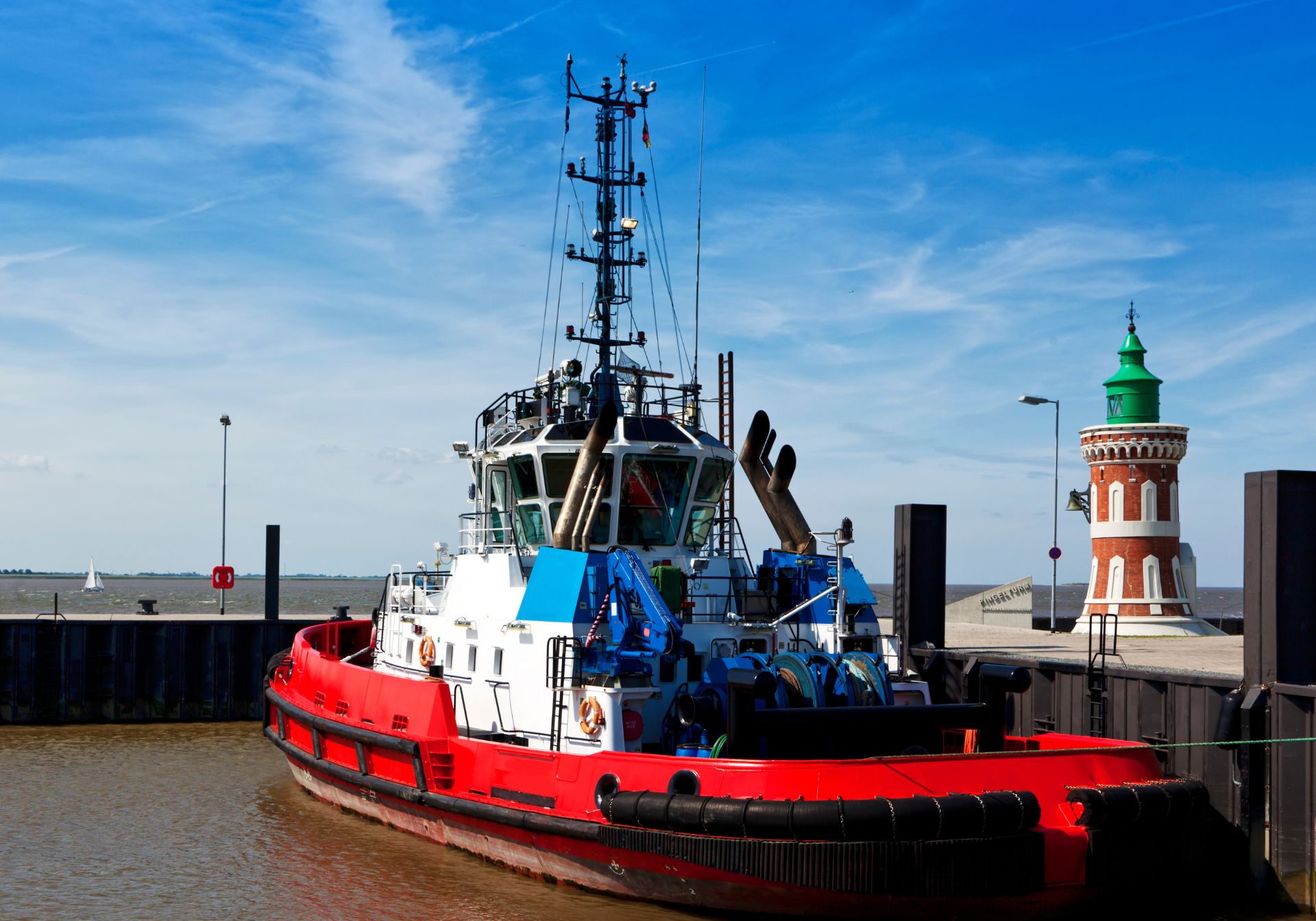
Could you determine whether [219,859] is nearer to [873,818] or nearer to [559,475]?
[559,475]

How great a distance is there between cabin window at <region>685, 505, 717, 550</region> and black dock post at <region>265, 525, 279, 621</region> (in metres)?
12.4

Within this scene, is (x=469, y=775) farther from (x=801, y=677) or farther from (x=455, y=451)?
(x=455, y=451)

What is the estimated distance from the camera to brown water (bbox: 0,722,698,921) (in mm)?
9453

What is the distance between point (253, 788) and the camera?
47.2 ft

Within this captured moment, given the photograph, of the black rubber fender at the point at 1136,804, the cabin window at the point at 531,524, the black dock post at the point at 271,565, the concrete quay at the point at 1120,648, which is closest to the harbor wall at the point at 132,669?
the black dock post at the point at 271,565

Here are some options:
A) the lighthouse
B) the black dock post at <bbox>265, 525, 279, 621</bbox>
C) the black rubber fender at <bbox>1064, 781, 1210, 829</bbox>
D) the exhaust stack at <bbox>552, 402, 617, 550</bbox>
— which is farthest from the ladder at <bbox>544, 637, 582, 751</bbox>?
the lighthouse

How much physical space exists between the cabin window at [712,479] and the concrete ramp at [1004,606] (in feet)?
51.1

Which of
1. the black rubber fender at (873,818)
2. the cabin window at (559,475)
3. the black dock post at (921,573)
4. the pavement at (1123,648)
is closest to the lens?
the black rubber fender at (873,818)

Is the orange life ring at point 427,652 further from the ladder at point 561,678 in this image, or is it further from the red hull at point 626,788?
the ladder at point 561,678

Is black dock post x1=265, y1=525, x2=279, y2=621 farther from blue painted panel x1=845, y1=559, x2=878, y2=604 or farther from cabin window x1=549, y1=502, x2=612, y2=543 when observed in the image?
blue painted panel x1=845, y1=559, x2=878, y2=604

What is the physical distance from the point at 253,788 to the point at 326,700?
239 centimetres

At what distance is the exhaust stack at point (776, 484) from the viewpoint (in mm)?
12984

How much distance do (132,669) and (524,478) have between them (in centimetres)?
1147

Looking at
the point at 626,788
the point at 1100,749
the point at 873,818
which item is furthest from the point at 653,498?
the point at 1100,749
